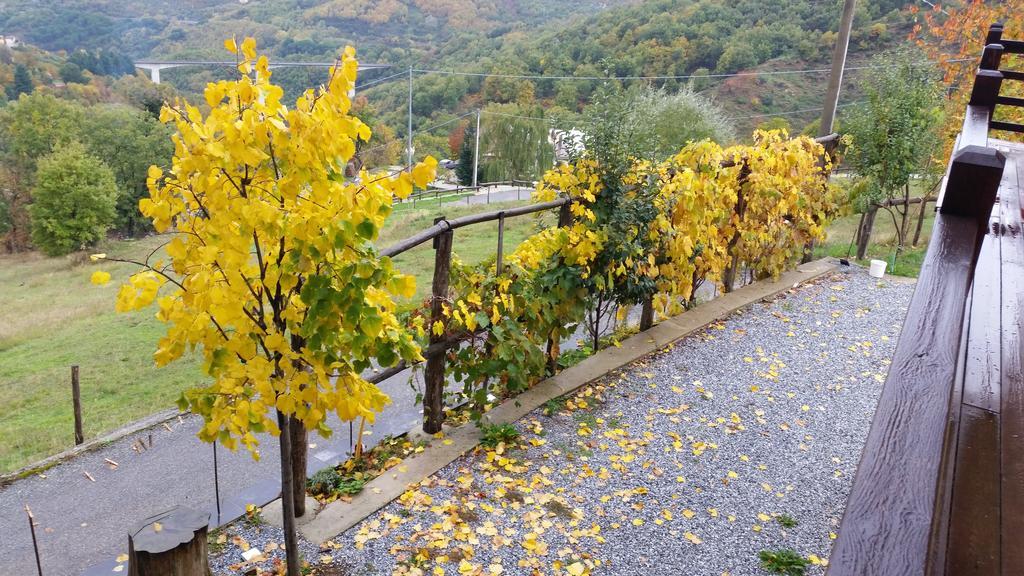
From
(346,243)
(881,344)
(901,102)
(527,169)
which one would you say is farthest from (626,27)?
(346,243)

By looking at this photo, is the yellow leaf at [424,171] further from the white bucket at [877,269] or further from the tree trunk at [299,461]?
the white bucket at [877,269]

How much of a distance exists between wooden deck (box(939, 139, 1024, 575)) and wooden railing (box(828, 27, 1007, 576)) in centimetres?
5

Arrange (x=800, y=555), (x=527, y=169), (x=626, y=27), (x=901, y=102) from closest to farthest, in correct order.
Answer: (x=800, y=555), (x=901, y=102), (x=527, y=169), (x=626, y=27)

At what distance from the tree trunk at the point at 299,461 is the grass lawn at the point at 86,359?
2.25 metres

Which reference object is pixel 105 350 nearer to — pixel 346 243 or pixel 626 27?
pixel 346 243

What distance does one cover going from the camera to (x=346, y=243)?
6.53ft

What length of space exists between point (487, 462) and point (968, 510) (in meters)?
2.87

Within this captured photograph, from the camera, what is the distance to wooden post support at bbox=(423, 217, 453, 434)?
3.69 m

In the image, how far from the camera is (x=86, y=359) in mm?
13820

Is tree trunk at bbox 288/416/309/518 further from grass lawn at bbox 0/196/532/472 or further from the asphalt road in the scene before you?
grass lawn at bbox 0/196/532/472

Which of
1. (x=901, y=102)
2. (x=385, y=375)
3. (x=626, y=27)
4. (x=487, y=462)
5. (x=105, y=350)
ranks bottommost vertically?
(x=105, y=350)

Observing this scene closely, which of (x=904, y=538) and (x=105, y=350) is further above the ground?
(x=904, y=538)

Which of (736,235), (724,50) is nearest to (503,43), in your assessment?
(724,50)

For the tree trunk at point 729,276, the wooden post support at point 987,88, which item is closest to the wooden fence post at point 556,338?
the tree trunk at point 729,276
